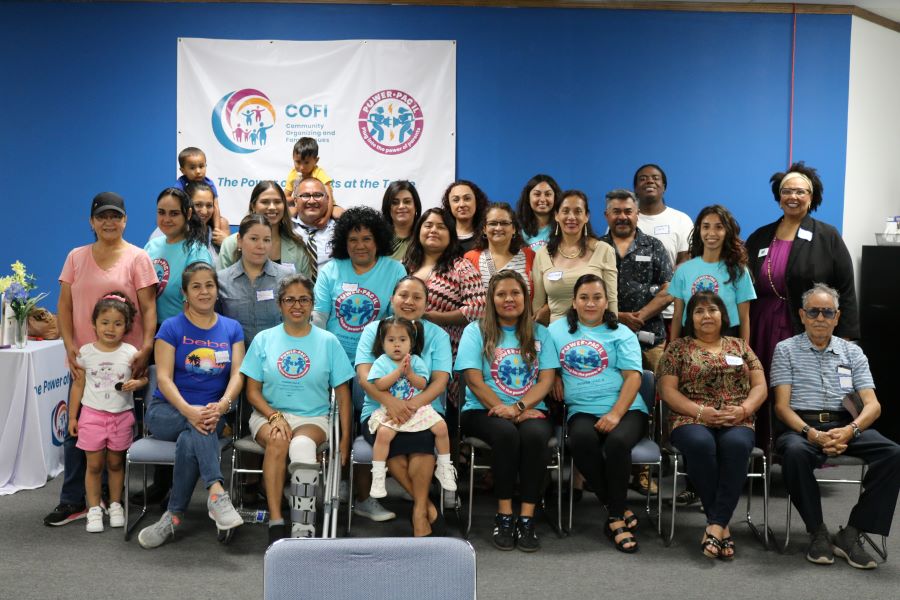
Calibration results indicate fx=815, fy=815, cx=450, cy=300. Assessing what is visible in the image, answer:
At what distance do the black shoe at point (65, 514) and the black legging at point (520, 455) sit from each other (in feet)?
6.22

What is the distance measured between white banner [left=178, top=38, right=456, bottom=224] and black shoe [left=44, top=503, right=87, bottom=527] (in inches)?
89.1

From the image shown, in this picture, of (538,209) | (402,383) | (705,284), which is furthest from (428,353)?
(705,284)

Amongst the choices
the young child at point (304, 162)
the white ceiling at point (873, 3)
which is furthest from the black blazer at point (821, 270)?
the young child at point (304, 162)

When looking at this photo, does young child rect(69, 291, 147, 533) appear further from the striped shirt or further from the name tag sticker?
the striped shirt

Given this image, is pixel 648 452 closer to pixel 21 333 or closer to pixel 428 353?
pixel 428 353

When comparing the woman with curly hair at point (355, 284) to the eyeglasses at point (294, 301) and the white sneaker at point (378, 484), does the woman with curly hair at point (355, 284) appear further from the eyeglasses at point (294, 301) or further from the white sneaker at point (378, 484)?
the white sneaker at point (378, 484)

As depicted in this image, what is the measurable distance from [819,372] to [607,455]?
3.48 ft

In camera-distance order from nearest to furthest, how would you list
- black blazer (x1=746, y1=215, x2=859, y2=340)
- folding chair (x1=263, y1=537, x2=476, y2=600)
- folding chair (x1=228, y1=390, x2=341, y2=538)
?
1. folding chair (x1=263, y1=537, x2=476, y2=600)
2. folding chair (x1=228, y1=390, x2=341, y2=538)
3. black blazer (x1=746, y1=215, x2=859, y2=340)

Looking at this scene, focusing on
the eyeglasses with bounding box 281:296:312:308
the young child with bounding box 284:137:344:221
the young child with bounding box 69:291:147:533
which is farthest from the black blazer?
the young child with bounding box 69:291:147:533

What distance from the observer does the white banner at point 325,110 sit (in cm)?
533

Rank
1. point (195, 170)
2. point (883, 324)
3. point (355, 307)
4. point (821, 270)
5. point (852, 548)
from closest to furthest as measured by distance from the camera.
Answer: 1. point (852, 548)
2. point (355, 307)
3. point (821, 270)
4. point (195, 170)
5. point (883, 324)

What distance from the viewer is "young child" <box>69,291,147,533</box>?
11.9 ft

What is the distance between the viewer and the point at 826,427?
3.63 metres

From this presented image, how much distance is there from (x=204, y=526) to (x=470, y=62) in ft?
11.0
